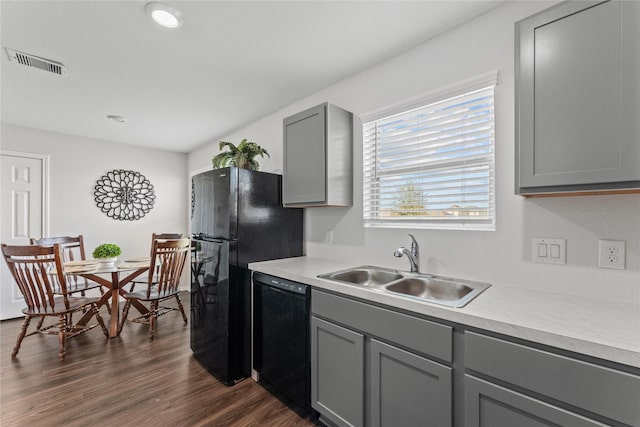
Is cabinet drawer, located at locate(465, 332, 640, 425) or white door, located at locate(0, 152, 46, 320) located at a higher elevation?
white door, located at locate(0, 152, 46, 320)

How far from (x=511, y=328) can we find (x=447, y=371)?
33 centimetres

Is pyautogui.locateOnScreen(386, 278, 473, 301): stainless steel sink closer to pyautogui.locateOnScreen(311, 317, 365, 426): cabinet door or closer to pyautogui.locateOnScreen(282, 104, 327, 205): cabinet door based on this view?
pyautogui.locateOnScreen(311, 317, 365, 426): cabinet door

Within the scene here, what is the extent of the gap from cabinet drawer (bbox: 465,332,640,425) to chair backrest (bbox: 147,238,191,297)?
2851 millimetres

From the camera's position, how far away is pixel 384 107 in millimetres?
2105

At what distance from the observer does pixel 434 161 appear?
1.87 metres

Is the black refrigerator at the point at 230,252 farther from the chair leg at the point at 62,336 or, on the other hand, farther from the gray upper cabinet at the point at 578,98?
the gray upper cabinet at the point at 578,98

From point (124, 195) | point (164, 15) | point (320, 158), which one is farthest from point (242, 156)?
point (124, 195)

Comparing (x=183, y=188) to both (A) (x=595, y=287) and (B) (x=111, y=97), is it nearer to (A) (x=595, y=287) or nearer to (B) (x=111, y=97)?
(B) (x=111, y=97)

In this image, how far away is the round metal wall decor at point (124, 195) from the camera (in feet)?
14.0

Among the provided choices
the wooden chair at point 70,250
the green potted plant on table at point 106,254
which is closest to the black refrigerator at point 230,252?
the green potted plant on table at point 106,254

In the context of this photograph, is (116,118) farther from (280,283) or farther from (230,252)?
(280,283)

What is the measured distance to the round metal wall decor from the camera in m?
4.26

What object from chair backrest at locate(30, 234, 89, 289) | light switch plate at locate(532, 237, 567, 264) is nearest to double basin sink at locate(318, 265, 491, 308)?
light switch plate at locate(532, 237, 567, 264)

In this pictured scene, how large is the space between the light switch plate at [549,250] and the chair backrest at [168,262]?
10.00 ft
